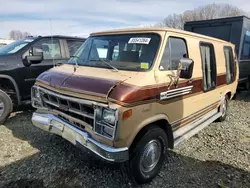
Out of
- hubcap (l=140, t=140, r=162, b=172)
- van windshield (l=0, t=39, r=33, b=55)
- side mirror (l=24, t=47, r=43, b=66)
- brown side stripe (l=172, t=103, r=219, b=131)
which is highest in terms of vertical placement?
van windshield (l=0, t=39, r=33, b=55)

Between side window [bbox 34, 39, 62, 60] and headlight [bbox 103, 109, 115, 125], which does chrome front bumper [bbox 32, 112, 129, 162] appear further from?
side window [bbox 34, 39, 62, 60]

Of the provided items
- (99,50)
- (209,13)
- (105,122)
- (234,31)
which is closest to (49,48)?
(99,50)

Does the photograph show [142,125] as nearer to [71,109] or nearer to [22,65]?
[71,109]

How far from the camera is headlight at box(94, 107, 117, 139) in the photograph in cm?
283

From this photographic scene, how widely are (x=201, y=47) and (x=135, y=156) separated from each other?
8.78 ft

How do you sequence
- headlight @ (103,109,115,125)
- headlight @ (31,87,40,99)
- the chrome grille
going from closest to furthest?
headlight @ (103,109,115,125) → the chrome grille → headlight @ (31,87,40,99)

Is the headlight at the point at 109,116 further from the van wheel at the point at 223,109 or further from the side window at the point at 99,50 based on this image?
the van wheel at the point at 223,109

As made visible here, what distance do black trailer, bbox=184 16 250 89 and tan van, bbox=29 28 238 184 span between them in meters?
4.88

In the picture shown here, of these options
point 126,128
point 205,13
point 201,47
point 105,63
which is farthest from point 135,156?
point 205,13

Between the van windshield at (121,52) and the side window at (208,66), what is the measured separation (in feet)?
5.13

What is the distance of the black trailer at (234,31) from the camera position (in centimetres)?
870

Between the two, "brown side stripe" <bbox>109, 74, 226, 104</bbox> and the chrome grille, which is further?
the chrome grille

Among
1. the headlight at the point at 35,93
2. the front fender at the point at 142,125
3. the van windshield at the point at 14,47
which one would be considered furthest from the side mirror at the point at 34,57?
the front fender at the point at 142,125

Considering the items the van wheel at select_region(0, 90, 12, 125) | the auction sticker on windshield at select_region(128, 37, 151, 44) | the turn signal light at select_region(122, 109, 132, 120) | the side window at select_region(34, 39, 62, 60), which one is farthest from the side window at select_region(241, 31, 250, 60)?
the van wheel at select_region(0, 90, 12, 125)
